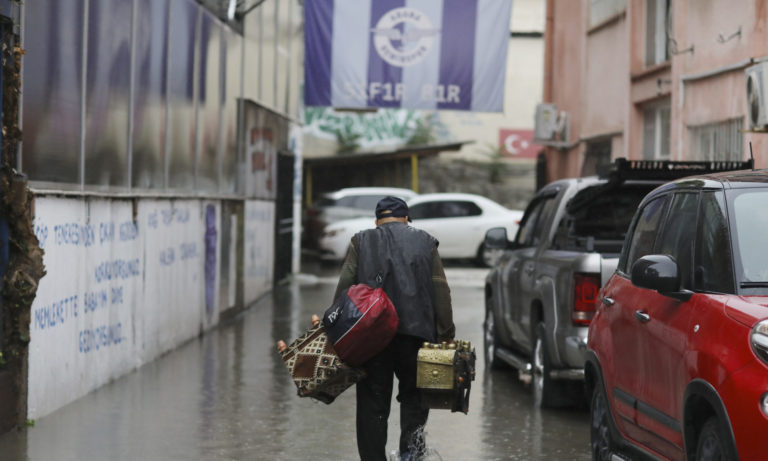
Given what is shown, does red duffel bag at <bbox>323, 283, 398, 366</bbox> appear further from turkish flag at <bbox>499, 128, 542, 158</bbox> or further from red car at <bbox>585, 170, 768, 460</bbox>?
turkish flag at <bbox>499, 128, 542, 158</bbox>

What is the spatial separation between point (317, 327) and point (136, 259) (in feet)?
18.3

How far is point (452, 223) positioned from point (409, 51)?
9.57m

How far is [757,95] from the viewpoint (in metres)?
12.4

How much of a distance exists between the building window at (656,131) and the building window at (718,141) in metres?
1.39

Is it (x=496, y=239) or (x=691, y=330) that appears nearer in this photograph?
(x=691, y=330)

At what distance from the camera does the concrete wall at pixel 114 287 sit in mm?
9781

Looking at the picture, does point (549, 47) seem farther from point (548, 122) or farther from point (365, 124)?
point (365, 124)

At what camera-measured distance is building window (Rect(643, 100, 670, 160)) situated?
17.6m

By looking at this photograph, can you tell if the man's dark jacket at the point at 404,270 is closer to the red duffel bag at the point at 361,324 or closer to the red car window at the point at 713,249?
the red duffel bag at the point at 361,324

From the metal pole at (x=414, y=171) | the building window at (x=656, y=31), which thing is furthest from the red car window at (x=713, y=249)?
the metal pole at (x=414, y=171)

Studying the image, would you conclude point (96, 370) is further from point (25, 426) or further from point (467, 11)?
point (467, 11)

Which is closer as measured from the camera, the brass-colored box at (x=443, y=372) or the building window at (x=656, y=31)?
the brass-colored box at (x=443, y=372)

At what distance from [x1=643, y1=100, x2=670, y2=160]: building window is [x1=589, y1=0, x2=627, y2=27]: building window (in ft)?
6.56

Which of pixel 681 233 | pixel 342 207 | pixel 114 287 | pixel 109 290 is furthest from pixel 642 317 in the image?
pixel 342 207
